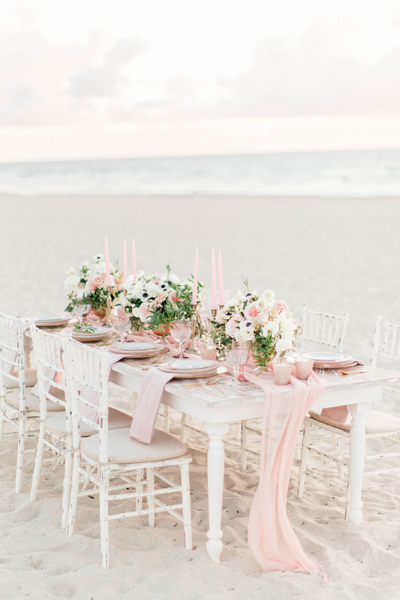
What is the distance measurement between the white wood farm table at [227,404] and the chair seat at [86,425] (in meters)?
0.22

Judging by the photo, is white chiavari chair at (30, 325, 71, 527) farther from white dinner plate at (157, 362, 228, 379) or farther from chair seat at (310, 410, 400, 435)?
chair seat at (310, 410, 400, 435)

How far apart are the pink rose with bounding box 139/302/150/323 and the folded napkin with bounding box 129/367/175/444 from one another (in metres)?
0.67

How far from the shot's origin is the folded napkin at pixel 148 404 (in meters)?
2.90

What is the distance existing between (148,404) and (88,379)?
0.31m

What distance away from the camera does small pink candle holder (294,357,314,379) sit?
293 cm

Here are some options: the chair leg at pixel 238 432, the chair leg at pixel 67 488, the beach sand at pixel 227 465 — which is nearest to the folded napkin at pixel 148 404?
Answer: the chair leg at pixel 67 488

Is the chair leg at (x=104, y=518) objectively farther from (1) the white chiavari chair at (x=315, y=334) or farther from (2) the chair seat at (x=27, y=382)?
(2) the chair seat at (x=27, y=382)

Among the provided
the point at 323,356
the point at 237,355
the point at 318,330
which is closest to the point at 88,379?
the point at 237,355

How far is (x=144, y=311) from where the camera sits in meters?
3.64

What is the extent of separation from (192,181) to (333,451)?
96.6 ft

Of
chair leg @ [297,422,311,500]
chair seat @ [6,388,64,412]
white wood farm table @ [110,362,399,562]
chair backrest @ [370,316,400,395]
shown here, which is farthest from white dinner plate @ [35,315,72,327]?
chair backrest @ [370,316,400,395]

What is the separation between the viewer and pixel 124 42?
1694 centimetres

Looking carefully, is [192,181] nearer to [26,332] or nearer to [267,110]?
[267,110]

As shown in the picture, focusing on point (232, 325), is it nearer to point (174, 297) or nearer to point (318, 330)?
point (174, 297)
